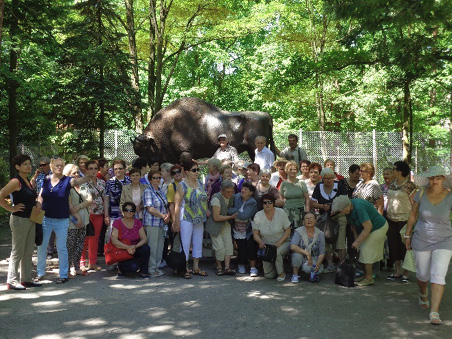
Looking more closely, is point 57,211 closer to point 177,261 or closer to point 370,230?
point 177,261

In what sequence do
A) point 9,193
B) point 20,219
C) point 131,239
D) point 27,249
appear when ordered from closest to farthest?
1. point 9,193
2. point 20,219
3. point 27,249
4. point 131,239

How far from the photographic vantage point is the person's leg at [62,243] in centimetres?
742

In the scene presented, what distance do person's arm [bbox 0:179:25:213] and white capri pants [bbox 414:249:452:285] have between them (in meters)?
5.17

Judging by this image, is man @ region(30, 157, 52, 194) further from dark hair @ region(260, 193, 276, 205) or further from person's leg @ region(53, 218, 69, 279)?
dark hair @ region(260, 193, 276, 205)

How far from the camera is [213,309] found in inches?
241

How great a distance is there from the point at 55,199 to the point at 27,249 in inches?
31.8

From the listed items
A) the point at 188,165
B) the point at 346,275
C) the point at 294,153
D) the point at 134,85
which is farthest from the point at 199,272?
the point at 134,85

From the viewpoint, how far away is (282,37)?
2581cm

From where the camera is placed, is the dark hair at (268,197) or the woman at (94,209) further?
the woman at (94,209)

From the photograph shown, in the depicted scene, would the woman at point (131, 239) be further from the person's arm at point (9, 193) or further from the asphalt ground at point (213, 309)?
the person's arm at point (9, 193)

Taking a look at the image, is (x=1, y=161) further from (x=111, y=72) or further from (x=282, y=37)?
(x=282, y=37)

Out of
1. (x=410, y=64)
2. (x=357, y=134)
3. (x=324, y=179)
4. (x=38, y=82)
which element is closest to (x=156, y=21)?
(x=38, y=82)

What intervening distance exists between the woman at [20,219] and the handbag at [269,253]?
131 inches

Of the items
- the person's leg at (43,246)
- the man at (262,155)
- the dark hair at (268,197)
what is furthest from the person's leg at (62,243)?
the man at (262,155)
